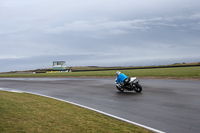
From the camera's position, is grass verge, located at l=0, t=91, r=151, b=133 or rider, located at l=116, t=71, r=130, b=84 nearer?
grass verge, located at l=0, t=91, r=151, b=133

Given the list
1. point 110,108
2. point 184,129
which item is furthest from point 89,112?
point 184,129

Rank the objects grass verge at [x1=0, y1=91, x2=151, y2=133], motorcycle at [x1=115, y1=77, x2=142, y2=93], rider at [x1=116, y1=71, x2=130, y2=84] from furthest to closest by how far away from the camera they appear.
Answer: rider at [x1=116, y1=71, x2=130, y2=84]
motorcycle at [x1=115, y1=77, x2=142, y2=93]
grass verge at [x1=0, y1=91, x2=151, y2=133]

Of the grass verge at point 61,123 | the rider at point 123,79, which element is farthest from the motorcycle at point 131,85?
the grass verge at point 61,123

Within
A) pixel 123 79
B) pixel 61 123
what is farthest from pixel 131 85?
pixel 61 123

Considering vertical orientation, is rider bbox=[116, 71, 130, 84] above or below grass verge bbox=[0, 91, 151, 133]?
above

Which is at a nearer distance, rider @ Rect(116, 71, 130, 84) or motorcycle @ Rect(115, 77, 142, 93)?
motorcycle @ Rect(115, 77, 142, 93)

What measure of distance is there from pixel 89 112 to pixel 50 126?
2.48m

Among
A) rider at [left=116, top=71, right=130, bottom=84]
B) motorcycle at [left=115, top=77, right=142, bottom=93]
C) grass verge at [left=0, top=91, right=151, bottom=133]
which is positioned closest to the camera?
grass verge at [left=0, top=91, right=151, bottom=133]

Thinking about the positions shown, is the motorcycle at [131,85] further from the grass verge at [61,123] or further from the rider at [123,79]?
the grass verge at [61,123]

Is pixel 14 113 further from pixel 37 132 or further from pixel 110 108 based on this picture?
pixel 110 108

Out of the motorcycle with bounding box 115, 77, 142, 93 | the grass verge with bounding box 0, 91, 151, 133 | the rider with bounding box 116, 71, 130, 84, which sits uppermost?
the rider with bounding box 116, 71, 130, 84

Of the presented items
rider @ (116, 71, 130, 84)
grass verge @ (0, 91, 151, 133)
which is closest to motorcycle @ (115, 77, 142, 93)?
rider @ (116, 71, 130, 84)

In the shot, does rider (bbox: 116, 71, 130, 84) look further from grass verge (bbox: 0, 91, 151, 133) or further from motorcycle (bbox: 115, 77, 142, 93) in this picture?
grass verge (bbox: 0, 91, 151, 133)

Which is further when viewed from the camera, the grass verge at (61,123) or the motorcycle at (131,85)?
Result: the motorcycle at (131,85)
